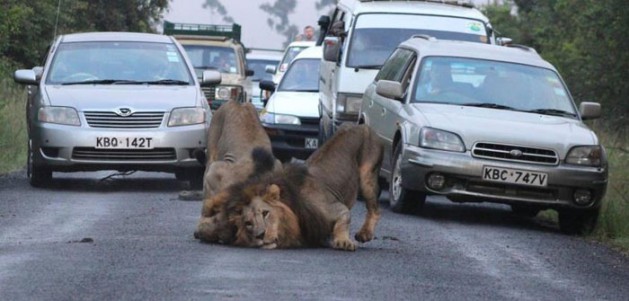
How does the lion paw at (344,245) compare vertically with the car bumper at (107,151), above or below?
above

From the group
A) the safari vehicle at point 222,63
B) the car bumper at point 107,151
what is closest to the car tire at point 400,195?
the car bumper at point 107,151

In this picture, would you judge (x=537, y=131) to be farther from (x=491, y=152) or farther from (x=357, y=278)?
(x=357, y=278)

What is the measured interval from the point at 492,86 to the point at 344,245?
5282mm

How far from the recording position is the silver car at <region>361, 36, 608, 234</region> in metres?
15.0

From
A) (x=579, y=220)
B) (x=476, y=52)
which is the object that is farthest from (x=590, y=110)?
(x=476, y=52)

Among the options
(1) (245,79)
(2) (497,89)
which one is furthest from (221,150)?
(1) (245,79)

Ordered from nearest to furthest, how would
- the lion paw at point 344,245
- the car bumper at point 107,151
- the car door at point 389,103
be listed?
1. the lion paw at point 344,245
2. the car door at point 389,103
3. the car bumper at point 107,151

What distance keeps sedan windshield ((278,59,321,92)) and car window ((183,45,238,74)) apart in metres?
6.94

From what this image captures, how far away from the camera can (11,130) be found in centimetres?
2408

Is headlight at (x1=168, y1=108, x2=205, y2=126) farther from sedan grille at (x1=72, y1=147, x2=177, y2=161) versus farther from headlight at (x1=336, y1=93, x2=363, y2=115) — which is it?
headlight at (x1=336, y1=93, x2=363, y2=115)

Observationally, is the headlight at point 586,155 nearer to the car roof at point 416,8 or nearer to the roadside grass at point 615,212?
the roadside grass at point 615,212

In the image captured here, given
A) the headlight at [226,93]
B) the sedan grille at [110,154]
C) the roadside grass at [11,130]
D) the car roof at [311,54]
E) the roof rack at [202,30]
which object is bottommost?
the roof rack at [202,30]

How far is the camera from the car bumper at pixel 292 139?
2212 centimetres

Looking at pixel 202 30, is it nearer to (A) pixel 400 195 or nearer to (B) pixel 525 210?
(B) pixel 525 210
